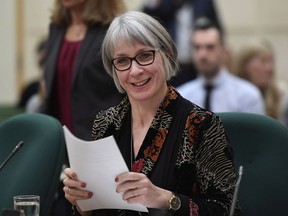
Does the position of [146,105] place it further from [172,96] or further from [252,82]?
[252,82]

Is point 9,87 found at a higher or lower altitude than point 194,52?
lower

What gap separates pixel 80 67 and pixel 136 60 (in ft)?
4.22

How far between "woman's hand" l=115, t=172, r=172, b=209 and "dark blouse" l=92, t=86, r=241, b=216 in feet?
0.24

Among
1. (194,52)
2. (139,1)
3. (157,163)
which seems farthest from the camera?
(139,1)

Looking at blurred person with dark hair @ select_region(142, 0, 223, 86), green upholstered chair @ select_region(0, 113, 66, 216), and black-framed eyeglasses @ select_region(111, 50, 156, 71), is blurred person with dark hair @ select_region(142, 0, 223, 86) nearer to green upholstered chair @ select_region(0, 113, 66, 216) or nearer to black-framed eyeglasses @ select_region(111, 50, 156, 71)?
green upholstered chair @ select_region(0, 113, 66, 216)

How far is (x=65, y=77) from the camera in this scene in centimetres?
461

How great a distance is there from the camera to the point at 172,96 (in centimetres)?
333

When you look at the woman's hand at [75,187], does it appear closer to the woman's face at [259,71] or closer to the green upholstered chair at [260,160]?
the green upholstered chair at [260,160]

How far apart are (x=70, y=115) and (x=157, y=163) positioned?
1.46m

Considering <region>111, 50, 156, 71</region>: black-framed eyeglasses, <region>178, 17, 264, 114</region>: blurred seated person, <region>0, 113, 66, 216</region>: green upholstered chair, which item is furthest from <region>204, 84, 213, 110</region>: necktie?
<region>111, 50, 156, 71</region>: black-framed eyeglasses

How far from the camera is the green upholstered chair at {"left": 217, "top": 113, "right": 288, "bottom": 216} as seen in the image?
3.43 m

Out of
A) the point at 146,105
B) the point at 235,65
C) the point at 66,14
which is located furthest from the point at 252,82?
the point at 146,105

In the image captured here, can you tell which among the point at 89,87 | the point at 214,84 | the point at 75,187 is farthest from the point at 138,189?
the point at 214,84

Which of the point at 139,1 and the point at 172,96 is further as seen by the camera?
the point at 139,1
